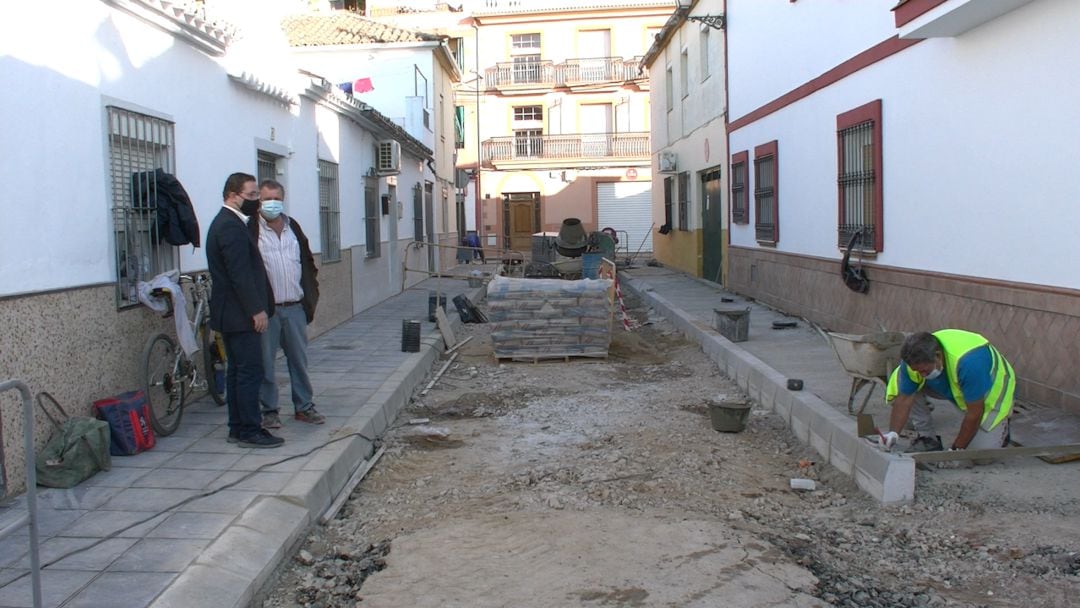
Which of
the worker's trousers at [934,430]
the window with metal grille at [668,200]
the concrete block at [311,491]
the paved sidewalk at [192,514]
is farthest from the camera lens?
the window with metal grille at [668,200]

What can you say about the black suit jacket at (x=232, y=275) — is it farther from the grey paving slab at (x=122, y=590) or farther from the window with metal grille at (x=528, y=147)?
the window with metal grille at (x=528, y=147)

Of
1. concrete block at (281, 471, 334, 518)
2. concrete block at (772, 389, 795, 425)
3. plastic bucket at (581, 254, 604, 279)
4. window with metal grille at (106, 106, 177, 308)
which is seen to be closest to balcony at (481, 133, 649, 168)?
plastic bucket at (581, 254, 604, 279)

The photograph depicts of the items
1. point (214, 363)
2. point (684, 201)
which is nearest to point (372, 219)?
point (214, 363)

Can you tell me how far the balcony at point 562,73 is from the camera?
130ft

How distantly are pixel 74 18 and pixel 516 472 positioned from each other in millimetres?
4022

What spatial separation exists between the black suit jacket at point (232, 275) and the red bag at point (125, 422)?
2.35 feet

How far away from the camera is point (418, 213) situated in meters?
21.8

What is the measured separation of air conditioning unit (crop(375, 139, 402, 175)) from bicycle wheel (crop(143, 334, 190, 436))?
9.65 m

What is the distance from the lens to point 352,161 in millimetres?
14438

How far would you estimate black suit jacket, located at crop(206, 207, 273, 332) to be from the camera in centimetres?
598

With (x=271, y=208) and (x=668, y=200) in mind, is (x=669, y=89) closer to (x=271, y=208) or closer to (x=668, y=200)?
(x=668, y=200)

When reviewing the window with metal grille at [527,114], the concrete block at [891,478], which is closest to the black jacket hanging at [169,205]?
the concrete block at [891,478]

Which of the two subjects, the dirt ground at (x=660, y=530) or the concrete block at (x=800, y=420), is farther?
the concrete block at (x=800, y=420)

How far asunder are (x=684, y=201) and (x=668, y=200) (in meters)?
2.31
